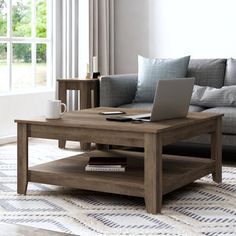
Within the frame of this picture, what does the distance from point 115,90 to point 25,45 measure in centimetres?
128

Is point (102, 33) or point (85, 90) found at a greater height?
point (102, 33)

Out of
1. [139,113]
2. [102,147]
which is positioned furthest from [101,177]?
[102,147]

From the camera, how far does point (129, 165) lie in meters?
3.28

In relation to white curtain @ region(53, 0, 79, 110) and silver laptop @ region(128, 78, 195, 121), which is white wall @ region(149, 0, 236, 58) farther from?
silver laptop @ region(128, 78, 195, 121)

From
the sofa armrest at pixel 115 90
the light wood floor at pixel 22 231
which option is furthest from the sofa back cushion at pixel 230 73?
the light wood floor at pixel 22 231

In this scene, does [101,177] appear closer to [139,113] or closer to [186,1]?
[139,113]

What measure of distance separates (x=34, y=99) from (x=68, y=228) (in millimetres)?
3034

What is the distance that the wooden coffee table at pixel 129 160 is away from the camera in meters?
2.80

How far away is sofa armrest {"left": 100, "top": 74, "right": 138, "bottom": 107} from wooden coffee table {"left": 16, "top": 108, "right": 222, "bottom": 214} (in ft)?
3.71

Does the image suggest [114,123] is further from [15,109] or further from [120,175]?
[15,109]

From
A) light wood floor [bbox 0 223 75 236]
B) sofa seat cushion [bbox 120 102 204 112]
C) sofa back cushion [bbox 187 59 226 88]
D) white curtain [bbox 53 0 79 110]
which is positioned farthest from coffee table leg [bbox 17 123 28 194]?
white curtain [bbox 53 0 79 110]

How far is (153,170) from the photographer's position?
9.11ft

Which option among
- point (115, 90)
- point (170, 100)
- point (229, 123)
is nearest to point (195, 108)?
point (229, 123)

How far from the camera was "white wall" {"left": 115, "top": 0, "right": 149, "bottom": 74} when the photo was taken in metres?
5.90
